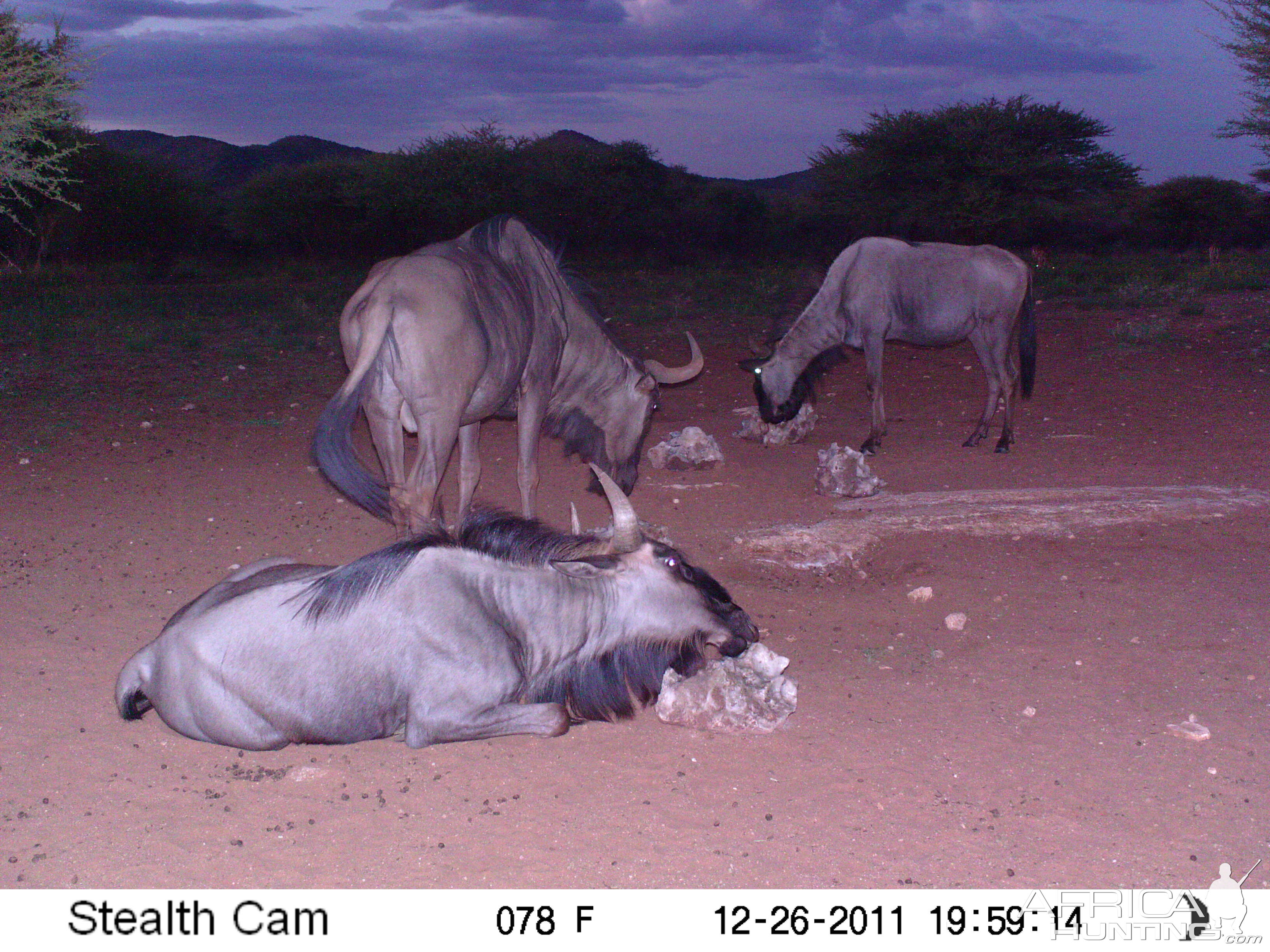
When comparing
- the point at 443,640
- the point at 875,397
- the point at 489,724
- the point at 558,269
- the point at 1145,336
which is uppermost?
the point at 558,269

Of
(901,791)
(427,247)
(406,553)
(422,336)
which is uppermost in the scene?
(427,247)

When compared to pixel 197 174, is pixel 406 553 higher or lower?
lower

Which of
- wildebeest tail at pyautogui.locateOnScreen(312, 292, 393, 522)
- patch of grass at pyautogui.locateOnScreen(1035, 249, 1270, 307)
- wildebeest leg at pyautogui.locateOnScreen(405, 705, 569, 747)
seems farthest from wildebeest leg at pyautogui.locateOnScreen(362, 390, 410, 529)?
patch of grass at pyautogui.locateOnScreen(1035, 249, 1270, 307)

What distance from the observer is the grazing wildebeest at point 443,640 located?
3.38 metres

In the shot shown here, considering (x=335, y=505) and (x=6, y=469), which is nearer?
(x=335, y=505)

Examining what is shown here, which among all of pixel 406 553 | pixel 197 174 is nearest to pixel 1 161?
pixel 406 553

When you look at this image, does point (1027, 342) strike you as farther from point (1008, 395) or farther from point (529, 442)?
point (529, 442)

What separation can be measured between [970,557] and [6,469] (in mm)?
5964

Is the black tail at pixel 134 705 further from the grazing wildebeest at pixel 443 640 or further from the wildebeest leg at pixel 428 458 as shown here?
Result: the wildebeest leg at pixel 428 458

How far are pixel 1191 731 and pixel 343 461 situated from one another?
324 cm

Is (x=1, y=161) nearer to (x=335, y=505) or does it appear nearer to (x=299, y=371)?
(x=299, y=371)

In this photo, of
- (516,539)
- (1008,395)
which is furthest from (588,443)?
(1008,395)

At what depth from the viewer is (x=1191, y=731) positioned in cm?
360

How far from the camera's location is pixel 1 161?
9.24 meters
